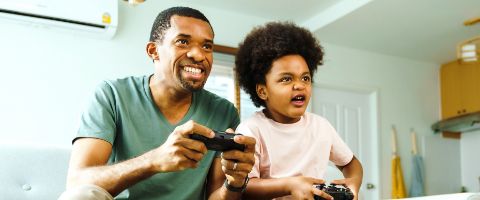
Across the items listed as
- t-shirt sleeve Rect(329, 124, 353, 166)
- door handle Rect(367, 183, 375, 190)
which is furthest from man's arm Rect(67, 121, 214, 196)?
door handle Rect(367, 183, 375, 190)

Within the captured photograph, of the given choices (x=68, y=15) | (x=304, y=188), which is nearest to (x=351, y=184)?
(x=304, y=188)

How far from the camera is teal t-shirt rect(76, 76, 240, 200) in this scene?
152 centimetres

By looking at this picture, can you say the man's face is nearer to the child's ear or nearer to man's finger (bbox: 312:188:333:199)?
the child's ear

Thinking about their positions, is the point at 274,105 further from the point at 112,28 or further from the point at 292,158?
the point at 112,28

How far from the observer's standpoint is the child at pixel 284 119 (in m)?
1.62

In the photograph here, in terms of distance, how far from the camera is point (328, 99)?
4906 mm

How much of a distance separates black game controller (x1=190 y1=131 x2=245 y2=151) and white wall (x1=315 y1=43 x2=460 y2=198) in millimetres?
3634

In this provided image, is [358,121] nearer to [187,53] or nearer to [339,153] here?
[339,153]

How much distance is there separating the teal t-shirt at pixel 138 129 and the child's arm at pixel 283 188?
190 millimetres

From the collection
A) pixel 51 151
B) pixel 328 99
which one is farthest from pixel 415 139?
pixel 51 151

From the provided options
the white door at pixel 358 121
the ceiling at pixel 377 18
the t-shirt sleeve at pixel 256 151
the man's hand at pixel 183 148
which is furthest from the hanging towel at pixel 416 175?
the man's hand at pixel 183 148

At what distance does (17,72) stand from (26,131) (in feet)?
1.37

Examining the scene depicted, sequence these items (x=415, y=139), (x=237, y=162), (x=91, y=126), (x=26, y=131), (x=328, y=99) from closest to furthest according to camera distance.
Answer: (x=237, y=162), (x=91, y=126), (x=26, y=131), (x=328, y=99), (x=415, y=139)

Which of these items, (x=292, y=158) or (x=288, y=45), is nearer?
(x=292, y=158)
